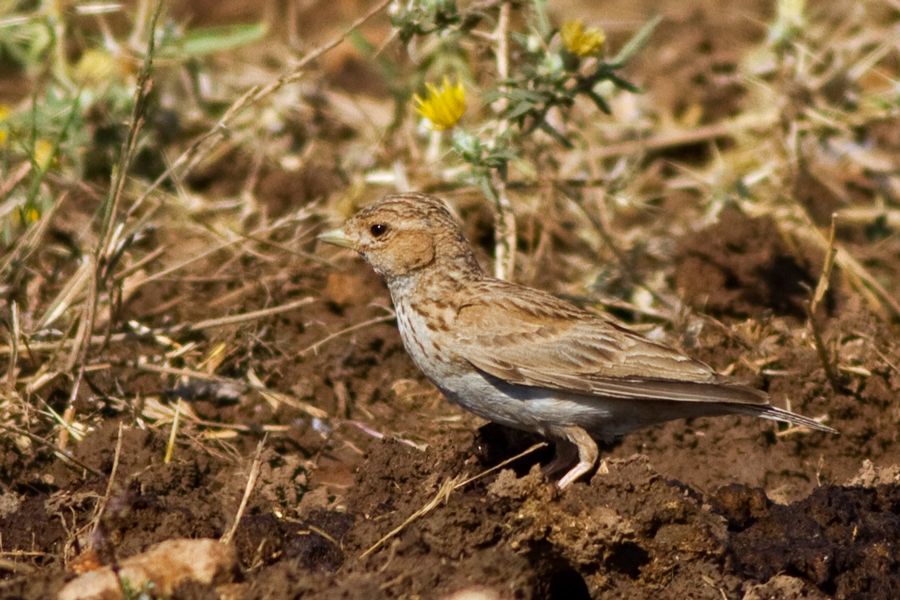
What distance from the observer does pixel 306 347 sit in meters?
7.21

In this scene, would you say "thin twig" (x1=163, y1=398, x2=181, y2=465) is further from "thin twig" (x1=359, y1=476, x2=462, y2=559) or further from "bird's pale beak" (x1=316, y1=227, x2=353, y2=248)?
"thin twig" (x1=359, y1=476, x2=462, y2=559)

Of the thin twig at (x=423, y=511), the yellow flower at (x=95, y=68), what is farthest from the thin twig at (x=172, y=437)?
the yellow flower at (x=95, y=68)

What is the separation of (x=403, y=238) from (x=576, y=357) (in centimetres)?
104

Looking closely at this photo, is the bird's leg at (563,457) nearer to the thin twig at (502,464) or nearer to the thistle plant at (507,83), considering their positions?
the thin twig at (502,464)

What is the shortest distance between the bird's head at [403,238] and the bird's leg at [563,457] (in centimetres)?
97

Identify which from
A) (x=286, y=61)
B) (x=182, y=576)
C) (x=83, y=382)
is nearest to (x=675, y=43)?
(x=286, y=61)

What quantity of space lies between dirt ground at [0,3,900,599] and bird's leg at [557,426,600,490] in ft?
0.81

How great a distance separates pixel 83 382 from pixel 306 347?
4.12 ft

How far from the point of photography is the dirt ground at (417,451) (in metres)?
5.05

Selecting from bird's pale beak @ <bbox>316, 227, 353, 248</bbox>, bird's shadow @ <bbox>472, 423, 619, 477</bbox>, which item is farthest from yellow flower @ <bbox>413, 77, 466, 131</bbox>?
bird's shadow @ <bbox>472, 423, 619, 477</bbox>

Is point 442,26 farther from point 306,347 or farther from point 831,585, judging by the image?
point 831,585

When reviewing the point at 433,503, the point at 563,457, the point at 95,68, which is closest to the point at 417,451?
the point at 433,503

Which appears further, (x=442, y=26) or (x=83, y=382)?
(x=442, y=26)

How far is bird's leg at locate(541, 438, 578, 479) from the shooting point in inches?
248
